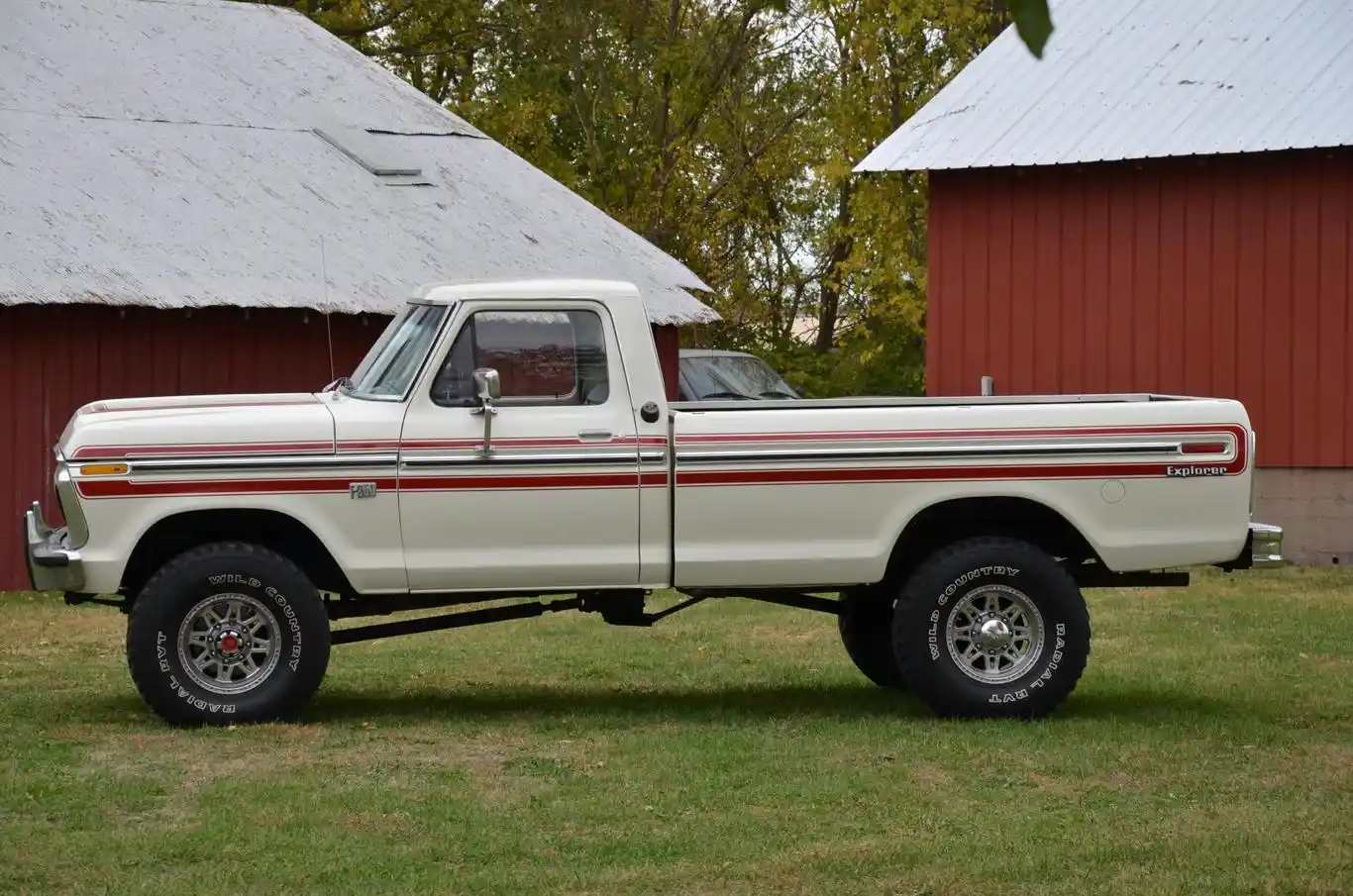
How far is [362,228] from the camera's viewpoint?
1900cm

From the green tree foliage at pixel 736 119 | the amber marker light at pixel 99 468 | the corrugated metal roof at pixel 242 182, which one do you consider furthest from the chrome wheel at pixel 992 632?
the green tree foliage at pixel 736 119

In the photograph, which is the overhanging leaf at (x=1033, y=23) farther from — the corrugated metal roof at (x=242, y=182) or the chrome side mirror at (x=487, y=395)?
the corrugated metal roof at (x=242, y=182)

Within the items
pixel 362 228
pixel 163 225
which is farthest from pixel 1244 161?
pixel 163 225

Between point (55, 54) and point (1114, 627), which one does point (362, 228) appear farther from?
point (1114, 627)

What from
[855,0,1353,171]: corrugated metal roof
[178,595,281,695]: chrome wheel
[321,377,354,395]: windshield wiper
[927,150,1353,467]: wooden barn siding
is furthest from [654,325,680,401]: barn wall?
[178,595,281,695]: chrome wheel

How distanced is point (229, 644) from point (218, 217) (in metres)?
9.07

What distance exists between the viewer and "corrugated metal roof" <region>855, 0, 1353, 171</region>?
59.7 feet

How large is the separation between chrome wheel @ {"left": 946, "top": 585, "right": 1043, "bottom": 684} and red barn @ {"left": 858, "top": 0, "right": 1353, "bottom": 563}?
873 cm

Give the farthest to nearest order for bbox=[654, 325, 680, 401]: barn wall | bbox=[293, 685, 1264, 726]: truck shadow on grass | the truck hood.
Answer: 1. bbox=[654, 325, 680, 401]: barn wall
2. bbox=[293, 685, 1264, 726]: truck shadow on grass
3. the truck hood

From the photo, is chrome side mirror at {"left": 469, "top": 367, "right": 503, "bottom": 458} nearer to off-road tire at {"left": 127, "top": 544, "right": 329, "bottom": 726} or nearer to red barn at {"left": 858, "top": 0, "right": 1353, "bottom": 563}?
off-road tire at {"left": 127, "top": 544, "right": 329, "bottom": 726}

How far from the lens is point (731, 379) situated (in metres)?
26.8

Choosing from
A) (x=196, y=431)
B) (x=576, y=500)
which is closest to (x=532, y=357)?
(x=576, y=500)

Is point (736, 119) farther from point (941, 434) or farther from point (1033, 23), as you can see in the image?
point (1033, 23)

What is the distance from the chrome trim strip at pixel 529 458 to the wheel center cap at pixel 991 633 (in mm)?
1752
